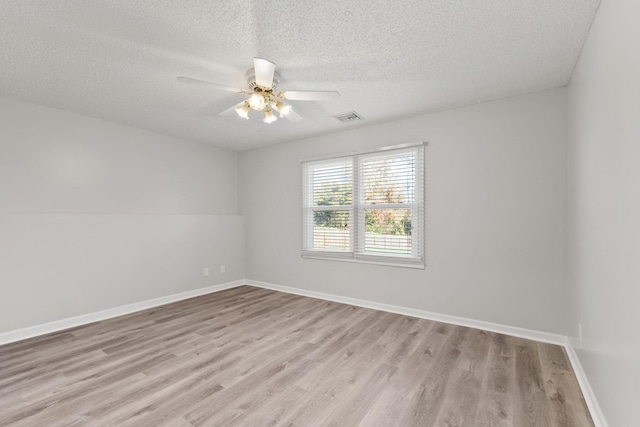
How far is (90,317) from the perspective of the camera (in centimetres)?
354

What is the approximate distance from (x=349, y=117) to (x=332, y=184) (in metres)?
1.10

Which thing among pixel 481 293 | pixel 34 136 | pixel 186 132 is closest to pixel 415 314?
pixel 481 293

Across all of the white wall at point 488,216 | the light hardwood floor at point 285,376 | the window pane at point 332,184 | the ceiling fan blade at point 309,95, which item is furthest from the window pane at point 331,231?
the ceiling fan blade at point 309,95

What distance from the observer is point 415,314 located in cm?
368

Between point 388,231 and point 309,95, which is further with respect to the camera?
point 388,231

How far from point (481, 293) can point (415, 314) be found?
827 millimetres

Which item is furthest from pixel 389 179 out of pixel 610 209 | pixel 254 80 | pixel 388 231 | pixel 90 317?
pixel 90 317

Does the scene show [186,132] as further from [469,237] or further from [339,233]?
[469,237]

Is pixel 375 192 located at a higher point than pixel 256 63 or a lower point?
lower

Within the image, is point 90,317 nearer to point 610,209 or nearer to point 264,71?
point 264,71

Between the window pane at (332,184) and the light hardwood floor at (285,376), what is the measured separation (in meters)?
1.78

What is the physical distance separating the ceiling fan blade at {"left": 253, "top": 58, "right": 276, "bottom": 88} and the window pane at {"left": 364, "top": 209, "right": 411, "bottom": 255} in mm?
2295

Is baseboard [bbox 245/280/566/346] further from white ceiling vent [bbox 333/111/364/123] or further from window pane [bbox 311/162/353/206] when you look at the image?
white ceiling vent [bbox 333/111/364/123]

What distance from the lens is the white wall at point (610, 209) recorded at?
1.28 metres
